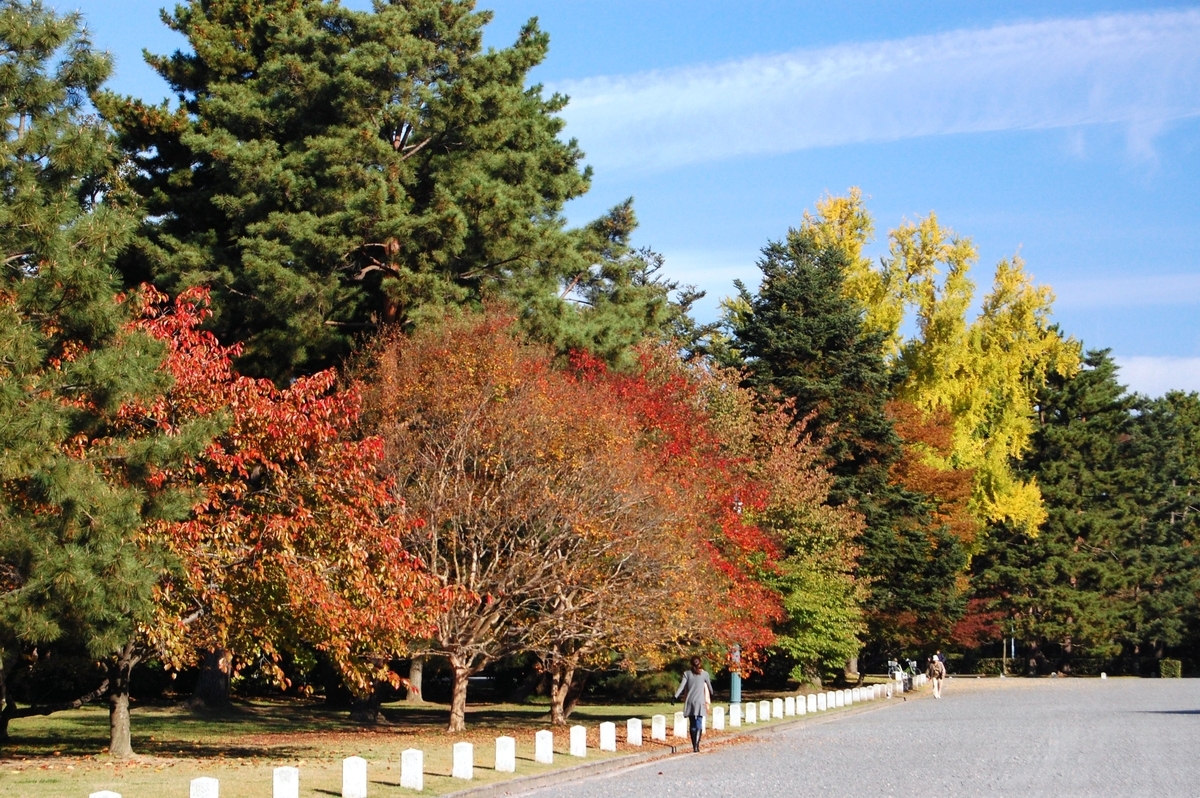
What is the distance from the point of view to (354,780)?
591 inches

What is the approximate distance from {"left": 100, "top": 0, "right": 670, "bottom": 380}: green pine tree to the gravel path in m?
12.5

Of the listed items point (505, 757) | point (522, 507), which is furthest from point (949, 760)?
point (522, 507)

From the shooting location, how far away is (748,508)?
37719mm

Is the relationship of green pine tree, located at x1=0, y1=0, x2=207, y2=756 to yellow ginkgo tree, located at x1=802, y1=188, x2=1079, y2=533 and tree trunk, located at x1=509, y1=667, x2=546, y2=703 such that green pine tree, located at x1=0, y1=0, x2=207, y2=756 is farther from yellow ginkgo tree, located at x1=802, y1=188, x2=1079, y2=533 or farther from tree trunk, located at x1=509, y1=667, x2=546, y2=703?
yellow ginkgo tree, located at x1=802, y1=188, x2=1079, y2=533

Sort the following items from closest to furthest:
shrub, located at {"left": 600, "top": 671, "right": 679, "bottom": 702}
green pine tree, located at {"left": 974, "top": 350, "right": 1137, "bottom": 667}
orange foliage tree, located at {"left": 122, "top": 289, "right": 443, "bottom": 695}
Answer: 1. orange foliage tree, located at {"left": 122, "top": 289, "right": 443, "bottom": 695}
2. shrub, located at {"left": 600, "top": 671, "right": 679, "bottom": 702}
3. green pine tree, located at {"left": 974, "top": 350, "right": 1137, "bottom": 667}

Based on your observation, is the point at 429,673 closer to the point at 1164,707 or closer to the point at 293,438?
the point at 1164,707

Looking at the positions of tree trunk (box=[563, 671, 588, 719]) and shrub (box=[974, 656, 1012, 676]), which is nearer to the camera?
tree trunk (box=[563, 671, 588, 719])

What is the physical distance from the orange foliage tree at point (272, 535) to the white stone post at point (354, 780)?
163 inches

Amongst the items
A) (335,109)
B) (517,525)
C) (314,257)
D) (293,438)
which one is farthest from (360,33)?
(293,438)

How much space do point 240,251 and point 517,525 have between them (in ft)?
35.6

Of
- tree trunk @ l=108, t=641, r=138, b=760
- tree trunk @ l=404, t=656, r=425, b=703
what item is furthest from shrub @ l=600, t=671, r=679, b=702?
tree trunk @ l=108, t=641, r=138, b=760

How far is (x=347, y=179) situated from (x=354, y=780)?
1868 cm

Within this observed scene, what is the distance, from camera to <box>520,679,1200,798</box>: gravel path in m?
16.9

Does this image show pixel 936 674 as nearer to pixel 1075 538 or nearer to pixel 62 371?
pixel 1075 538
